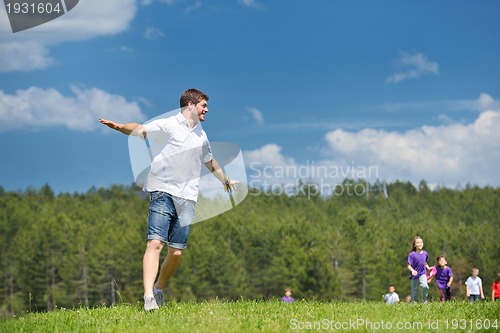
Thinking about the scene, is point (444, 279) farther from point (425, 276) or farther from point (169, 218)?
point (169, 218)

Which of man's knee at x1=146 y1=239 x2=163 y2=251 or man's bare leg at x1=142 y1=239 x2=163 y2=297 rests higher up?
man's knee at x1=146 y1=239 x2=163 y2=251

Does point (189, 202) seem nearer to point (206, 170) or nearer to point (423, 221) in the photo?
point (206, 170)

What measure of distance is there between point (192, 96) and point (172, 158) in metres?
1.05

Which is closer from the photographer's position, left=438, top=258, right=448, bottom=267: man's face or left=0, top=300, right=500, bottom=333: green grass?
left=0, top=300, right=500, bottom=333: green grass

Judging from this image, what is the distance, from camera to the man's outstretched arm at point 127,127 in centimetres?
985

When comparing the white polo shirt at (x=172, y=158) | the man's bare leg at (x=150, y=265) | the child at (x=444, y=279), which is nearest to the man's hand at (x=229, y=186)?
the white polo shirt at (x=172, y=158)

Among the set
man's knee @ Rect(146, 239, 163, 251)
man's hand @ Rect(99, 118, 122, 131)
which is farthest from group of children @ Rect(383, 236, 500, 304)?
man's hand @ Rect(99, 118, 122, 131)

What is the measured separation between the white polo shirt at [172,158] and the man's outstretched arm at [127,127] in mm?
223

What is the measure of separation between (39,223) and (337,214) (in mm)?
67336

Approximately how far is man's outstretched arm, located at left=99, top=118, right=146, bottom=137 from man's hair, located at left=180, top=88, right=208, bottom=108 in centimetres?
92

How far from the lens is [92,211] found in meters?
155

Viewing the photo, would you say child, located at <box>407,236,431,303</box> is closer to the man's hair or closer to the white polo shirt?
the white polo shirt

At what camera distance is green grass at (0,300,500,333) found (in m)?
8.71

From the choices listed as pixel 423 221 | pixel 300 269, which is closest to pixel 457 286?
pixel 300 269
